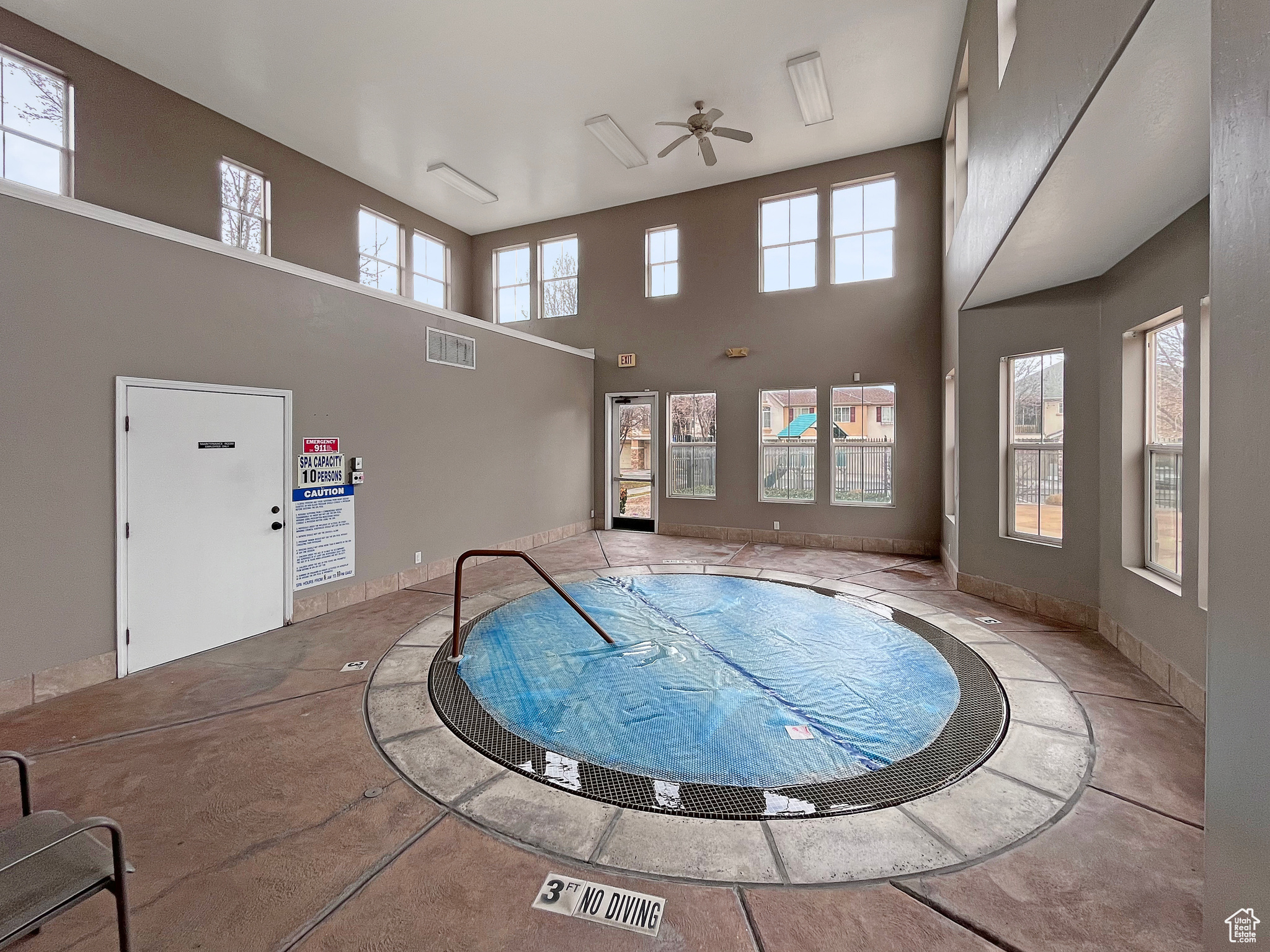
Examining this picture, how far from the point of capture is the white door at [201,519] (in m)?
3.57

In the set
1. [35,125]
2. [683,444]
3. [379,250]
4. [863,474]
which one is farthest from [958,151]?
[35,125]

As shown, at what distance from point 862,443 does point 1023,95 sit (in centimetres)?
486

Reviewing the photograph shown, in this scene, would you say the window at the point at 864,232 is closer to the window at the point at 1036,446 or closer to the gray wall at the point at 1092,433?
the gray wall at the point at 1092,433

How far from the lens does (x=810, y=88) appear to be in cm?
577

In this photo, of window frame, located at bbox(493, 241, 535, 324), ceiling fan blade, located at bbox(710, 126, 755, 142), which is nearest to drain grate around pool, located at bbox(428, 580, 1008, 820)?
ceiling fan blade, located at bbox(710, 126, 755, 142)

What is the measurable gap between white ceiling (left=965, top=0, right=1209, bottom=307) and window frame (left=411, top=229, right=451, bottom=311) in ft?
24.6

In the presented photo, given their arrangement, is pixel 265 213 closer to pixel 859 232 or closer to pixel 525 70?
pixel 525 70

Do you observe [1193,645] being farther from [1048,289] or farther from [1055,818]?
[1048,289]

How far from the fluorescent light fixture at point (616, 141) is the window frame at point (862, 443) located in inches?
164

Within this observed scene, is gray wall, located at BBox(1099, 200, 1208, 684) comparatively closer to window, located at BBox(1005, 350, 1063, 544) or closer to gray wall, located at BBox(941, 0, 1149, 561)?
window, located at BBox(1005, 350, 1063, 544)

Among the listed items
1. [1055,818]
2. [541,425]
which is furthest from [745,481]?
[1055,818]

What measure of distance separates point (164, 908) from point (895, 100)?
8394mm

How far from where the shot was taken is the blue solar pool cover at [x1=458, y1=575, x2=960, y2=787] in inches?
106

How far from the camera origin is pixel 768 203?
313 inches
